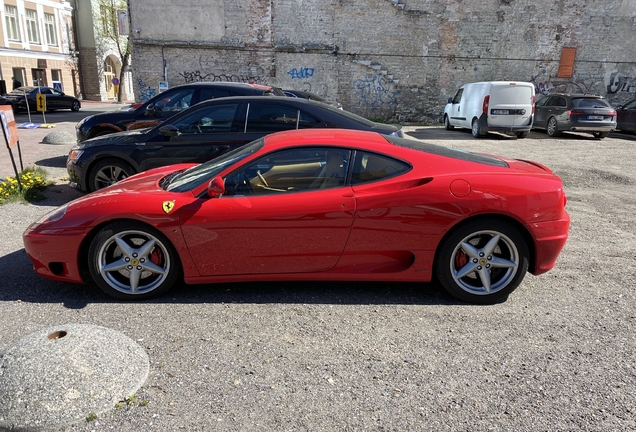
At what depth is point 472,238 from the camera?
12.8ft

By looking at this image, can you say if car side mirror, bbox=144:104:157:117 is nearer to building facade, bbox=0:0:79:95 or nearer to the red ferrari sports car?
the red ferrari sports car

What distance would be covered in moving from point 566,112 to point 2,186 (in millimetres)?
16437

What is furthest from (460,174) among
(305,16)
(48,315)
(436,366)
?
(305,16)

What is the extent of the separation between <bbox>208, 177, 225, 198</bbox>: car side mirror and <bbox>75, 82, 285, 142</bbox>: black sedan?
498 centimetres

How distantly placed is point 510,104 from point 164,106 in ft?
38.0

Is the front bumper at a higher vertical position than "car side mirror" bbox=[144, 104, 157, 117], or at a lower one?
lower

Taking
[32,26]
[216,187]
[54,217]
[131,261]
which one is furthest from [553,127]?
[32,26]

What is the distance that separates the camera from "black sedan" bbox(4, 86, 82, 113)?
2647cm

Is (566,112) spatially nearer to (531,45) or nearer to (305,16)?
(531,45)

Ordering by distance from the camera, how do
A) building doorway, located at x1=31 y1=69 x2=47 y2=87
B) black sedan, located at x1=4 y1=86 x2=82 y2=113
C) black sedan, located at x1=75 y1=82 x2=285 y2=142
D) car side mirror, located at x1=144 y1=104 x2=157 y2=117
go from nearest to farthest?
black sedan, located at x1=75 y1=82 x2=285 y2=142 < car side mirror, located at x1=144 y1=104 x2=157 y2=117 < black sedan, located at x1=4 y1=86 x2=82 y2=113 < building doorway, located at x1=31 y1=69 x2=47 y2=87

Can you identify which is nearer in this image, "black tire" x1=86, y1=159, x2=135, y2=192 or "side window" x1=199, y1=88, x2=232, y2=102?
"black tire" x1=86, y1=159, x2=135, y2=192

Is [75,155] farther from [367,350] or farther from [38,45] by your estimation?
[38,45]

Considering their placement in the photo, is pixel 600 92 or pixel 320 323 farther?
pixel 600 92

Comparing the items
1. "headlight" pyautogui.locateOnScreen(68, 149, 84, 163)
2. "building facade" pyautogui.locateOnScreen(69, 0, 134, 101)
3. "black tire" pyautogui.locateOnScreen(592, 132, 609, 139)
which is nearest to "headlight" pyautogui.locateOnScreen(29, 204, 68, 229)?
"headlight" pyautogui.locateOnScreen(68, 149, 84, 163)
